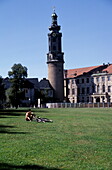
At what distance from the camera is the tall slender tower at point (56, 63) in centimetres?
9773

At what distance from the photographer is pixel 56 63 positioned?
9844 centimetres

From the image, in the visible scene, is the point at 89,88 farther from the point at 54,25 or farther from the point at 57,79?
the point at 54,25

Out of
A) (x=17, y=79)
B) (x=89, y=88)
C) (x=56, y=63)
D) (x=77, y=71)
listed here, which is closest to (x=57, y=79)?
(x=56, y=63)

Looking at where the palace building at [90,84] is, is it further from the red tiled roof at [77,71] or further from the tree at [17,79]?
the tree at [17,79]

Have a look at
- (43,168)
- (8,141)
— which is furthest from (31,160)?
(8,141)

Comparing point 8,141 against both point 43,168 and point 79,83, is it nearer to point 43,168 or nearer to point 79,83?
point 43,168

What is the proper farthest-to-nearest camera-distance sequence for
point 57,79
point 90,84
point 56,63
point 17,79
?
1. point 90,84
2. point 56,63
3. point 57,79
4. point 17,79

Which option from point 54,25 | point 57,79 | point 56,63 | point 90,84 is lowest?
point 90,84

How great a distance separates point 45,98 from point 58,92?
A: 20.4 feet

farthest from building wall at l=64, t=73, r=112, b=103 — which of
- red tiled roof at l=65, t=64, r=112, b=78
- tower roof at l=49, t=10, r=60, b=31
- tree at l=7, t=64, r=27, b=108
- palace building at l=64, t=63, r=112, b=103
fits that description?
tree at l=7, t=64, r=27, b=108

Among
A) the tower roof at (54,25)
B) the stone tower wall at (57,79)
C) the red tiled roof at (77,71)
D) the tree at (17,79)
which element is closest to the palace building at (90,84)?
the red tiled roof at (77,71)

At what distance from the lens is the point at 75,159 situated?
959 cm

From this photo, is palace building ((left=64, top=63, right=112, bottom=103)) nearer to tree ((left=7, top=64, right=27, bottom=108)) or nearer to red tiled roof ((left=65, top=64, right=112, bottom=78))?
red tiled roof ((left=65, top=64, right=112, bottom=78))

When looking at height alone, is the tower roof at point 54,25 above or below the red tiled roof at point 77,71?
above
